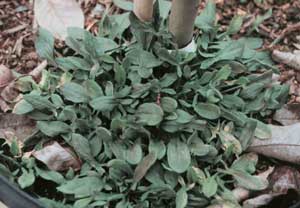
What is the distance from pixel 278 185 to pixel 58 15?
71 centimetres

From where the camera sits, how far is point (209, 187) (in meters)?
1.40

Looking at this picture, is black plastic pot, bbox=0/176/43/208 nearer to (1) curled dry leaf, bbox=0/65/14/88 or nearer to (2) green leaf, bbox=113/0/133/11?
(1) curled dry leaf, bbox=0/65/14/88

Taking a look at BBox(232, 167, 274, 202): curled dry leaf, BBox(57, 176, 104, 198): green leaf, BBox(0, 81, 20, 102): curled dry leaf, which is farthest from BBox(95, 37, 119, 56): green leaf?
BBox(232, 167, 274, 202): curled dry leaf

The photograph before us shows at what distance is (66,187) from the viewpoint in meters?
1.40

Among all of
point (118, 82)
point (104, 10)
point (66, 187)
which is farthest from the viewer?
point (104, 10)

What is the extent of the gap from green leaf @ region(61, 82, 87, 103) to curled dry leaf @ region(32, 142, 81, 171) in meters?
0.11

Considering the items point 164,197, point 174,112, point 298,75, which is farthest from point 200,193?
point 298,75

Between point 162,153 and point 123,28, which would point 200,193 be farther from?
point 123,28

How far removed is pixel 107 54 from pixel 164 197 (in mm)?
368

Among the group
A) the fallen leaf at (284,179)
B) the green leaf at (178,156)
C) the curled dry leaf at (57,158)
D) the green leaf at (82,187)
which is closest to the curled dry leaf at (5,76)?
the curled dry leaf at (57,158)

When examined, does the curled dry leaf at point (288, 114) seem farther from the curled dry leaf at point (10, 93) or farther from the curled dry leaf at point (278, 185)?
the curled dry leaf at point (10, 93)

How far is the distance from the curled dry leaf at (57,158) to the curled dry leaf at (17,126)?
0.07 meters

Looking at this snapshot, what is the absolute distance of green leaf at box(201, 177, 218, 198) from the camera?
54.6 inches

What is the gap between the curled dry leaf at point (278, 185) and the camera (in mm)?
1424
